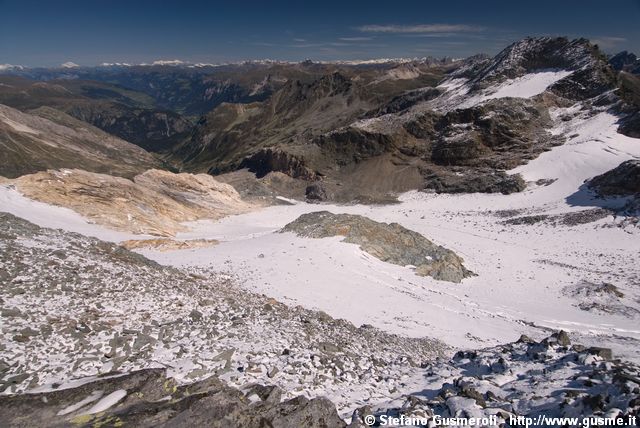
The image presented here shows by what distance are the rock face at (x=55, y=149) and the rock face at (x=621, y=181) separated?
94.5 metres

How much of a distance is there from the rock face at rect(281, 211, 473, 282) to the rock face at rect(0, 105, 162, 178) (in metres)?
83.0

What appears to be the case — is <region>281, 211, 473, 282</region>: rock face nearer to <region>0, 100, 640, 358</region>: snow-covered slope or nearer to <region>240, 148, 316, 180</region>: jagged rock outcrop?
<region>0, 100, 640, 358</region>: snow-covered slope

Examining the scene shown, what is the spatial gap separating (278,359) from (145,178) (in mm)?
41339

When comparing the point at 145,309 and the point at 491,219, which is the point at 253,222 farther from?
the point at 145,309

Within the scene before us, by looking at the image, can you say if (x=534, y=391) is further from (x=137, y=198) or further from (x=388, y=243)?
(x=137, y=198)

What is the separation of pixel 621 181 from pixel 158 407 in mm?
50577

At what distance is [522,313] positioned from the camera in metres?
21.9

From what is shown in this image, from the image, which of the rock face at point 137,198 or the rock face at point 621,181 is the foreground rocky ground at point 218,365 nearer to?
the rock face at point 137,198

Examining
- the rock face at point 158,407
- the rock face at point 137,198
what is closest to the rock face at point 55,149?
the rock face at point 137,198

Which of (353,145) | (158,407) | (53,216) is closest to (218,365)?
(158,407)

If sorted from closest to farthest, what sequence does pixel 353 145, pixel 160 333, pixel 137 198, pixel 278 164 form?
pixel 160 333
pixel 137 198
pixel 353 145
pixel 278 164

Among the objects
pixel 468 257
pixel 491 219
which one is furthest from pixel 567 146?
pixel 468 257

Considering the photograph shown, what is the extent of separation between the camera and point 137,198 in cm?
3609

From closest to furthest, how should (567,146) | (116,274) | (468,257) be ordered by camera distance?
(116,274) < (468,257) < (567,146)
